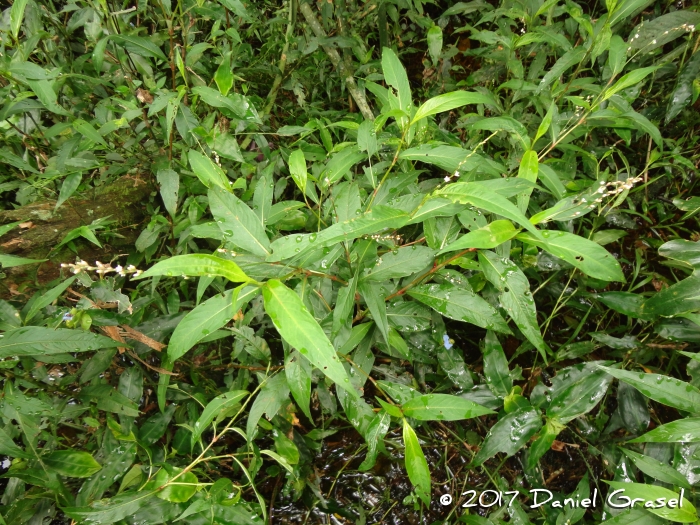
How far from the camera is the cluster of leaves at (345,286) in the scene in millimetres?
1271

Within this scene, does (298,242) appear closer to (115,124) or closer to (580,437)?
(115,124)

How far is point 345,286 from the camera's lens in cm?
133

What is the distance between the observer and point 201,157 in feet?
4.99

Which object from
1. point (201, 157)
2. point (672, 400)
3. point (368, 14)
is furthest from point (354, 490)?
point (368, 14)

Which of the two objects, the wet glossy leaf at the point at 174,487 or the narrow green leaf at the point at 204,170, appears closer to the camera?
the wet glossy leaf at the point at 174,487

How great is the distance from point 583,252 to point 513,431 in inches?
33.2

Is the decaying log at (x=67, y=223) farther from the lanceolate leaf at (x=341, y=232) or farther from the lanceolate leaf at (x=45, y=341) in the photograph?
the lanceolate leaf at (x=341, y=232)

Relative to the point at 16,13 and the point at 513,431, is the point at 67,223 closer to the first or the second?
the point at 16,13

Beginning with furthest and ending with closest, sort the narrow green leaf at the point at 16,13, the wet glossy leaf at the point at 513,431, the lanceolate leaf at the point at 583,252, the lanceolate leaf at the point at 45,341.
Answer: the wet glossy leaf at the point at 513,431
the narrow green leaf at the point at 16,13
the lanceolate leaf at the point at 45,341
the lanceolate leaf at the point at 583,252

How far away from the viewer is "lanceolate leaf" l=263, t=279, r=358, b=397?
85cm

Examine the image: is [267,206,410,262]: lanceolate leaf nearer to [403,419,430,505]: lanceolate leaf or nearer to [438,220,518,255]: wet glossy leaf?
[438,220,518,255]: wet glossy leaf

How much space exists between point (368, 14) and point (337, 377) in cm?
278

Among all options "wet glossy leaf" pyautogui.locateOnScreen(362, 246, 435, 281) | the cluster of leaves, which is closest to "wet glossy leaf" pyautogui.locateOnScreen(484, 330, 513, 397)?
the cluster of leaves

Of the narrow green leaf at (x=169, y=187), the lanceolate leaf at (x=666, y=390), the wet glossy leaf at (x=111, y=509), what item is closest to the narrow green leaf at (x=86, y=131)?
the narrow green leaf at (x=169, y=187)
